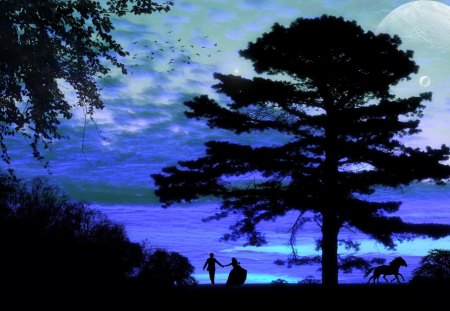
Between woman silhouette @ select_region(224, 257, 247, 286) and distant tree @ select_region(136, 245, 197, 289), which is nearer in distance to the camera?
woman silhouette @ select_region(224, 257, 247, 286)

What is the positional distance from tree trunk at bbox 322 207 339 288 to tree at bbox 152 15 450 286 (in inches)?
1.6

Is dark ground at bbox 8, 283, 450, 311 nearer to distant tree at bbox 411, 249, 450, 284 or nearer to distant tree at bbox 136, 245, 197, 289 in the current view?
distant tree at bbox 411, 249, 450, 284

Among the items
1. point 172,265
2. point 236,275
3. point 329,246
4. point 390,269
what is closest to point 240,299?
point 236,275

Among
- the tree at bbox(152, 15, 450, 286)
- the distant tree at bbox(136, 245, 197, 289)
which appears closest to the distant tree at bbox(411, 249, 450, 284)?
the tree at bbox(152, 15, 450, 286)

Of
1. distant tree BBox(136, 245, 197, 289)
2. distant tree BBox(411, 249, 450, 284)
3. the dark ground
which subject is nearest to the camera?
the dark ground

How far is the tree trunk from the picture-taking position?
23.2 m

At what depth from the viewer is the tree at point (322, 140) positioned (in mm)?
23641

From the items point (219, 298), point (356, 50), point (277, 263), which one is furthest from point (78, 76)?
point (277, 263)

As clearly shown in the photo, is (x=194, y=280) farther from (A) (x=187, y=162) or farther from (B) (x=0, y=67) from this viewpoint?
(B) (x=0, y=67)

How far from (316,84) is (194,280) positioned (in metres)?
14.3


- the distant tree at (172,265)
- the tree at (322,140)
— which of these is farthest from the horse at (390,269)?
the distant tree at (172,265)

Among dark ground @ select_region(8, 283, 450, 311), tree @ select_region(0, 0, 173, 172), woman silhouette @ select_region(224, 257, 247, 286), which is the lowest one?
dark ground @ select_region(8, 283, 450, 311)

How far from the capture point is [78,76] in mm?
15391

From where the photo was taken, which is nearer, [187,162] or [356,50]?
[356,50]
